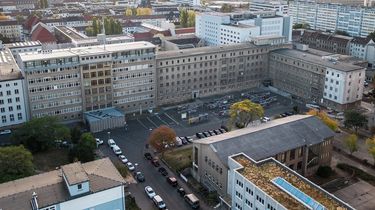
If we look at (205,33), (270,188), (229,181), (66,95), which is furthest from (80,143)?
(205,33)

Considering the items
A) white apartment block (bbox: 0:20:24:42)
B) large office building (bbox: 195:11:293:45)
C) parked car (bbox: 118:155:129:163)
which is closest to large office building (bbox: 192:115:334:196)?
parked car (bbox: 118:155:129:163)

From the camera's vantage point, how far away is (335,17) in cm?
12606

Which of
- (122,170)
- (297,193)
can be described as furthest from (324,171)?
(122,170)

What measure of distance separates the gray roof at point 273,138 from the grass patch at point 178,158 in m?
7.75

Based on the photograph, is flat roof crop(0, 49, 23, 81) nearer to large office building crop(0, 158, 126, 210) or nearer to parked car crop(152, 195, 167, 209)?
large office building crop(0, 158, 126, 210)

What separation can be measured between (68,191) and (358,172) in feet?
113

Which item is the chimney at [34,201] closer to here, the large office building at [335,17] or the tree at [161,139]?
the tree at [161,139]

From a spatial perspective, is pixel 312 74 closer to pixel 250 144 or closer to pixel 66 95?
pixel 250 144

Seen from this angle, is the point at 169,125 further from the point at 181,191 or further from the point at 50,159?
the point at 181,191

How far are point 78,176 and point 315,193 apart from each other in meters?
20.4

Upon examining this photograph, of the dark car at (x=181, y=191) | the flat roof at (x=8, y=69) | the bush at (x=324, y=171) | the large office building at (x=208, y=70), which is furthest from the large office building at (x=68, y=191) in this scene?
the large office building at (x=208, y=70)

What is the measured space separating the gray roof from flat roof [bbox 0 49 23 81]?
3380 centimetres

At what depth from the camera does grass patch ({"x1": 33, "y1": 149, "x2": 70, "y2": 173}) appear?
4888cm

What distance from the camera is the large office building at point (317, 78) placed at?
65.1m
